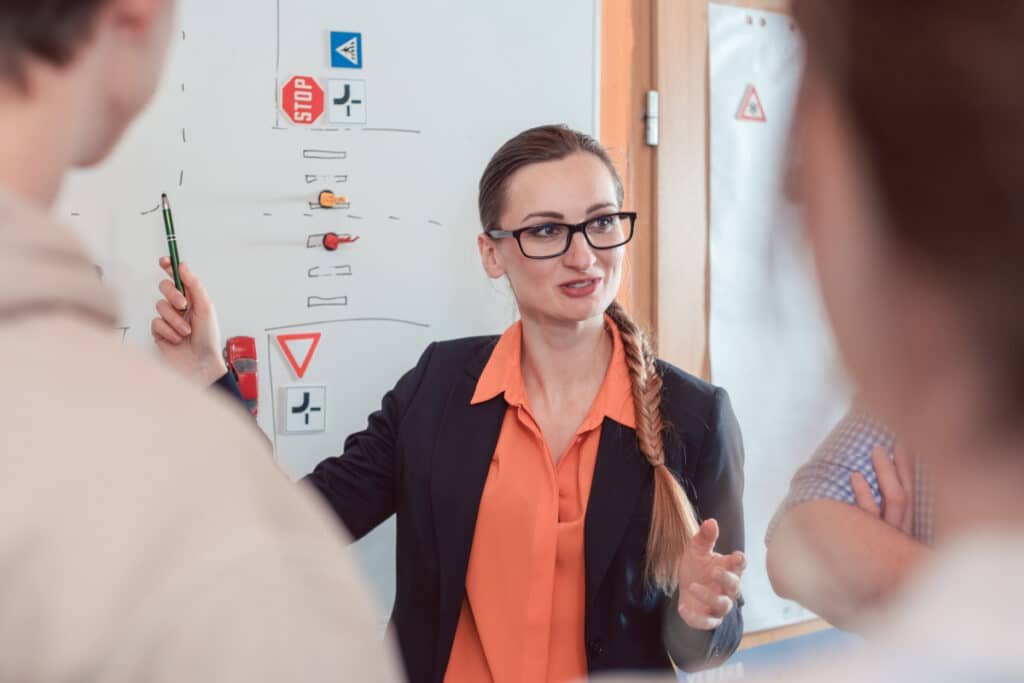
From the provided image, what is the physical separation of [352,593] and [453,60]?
5.22 ft

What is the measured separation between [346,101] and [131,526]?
1.48 metres

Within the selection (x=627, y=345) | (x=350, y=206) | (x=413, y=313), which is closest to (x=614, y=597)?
(x=627, y=345)

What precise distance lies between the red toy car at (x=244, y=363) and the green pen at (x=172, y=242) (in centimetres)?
17

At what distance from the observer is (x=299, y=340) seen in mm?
Answer: 1666

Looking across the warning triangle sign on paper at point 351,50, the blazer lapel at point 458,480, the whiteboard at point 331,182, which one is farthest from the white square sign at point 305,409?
the warning triangle sign on paper at point 351,50

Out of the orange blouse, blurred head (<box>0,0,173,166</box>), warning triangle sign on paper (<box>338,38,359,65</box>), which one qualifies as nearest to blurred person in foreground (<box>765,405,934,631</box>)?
the orange blouse

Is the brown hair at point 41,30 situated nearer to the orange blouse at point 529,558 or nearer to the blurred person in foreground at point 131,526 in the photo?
the blurred person in foreground at point 131,526

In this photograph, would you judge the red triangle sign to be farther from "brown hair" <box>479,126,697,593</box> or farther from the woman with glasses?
"brown hair" <box>479,126,697,593</box>

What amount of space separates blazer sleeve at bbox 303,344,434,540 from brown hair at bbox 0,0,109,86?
1.20m

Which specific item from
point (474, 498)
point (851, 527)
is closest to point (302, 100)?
point (474, 498)

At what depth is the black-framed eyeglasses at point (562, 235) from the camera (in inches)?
60.6

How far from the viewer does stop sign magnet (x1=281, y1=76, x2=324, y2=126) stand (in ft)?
5.38

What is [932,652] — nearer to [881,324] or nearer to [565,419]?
[881,324]

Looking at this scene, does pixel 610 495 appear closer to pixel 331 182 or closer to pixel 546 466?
pixel 546 466
